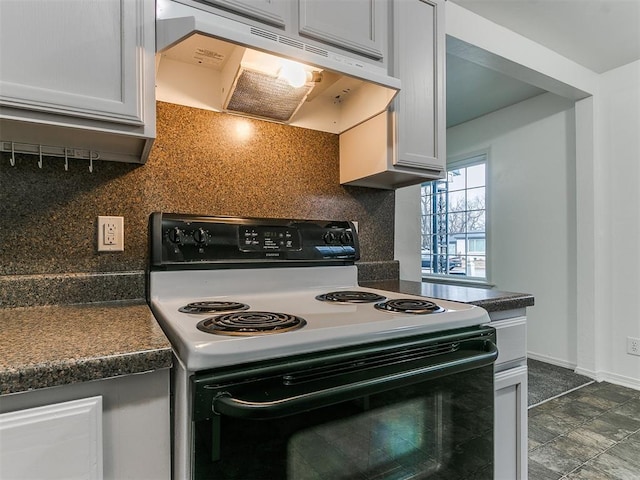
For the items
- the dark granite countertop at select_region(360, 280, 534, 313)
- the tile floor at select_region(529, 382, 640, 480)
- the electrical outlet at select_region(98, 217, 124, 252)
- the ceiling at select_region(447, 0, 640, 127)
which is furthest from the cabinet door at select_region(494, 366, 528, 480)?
the ceiling at select_region(447, 0, 640, 127)

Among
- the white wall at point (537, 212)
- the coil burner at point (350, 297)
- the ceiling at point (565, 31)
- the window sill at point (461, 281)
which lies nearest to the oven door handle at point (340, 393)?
the coil burner at point (350, 297)

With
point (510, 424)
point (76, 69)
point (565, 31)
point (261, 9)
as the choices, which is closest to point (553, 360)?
point (510, 424)

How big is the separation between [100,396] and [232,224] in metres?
0.77

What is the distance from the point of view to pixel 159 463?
71 centimetres

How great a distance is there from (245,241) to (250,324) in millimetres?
575

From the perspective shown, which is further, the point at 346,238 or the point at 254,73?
the point at 346,238

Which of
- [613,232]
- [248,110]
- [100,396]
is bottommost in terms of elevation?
[100,396]

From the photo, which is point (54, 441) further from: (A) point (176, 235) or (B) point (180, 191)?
(B) point (180, 191)

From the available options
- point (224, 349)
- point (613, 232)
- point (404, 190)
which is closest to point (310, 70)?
point (404, 190)

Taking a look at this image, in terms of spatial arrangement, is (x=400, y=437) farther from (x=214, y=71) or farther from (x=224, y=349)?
(x=214, y=71)

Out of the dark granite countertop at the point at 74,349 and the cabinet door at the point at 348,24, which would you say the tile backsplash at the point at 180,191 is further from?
the cabinet door at the point at 348,24

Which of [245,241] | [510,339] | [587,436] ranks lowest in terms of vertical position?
[587,436]

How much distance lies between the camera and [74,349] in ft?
2.17

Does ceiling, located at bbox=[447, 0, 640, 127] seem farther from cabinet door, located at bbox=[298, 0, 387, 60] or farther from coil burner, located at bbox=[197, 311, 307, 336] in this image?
coil burner, located at bbox=[197, 311, 307, 336]
